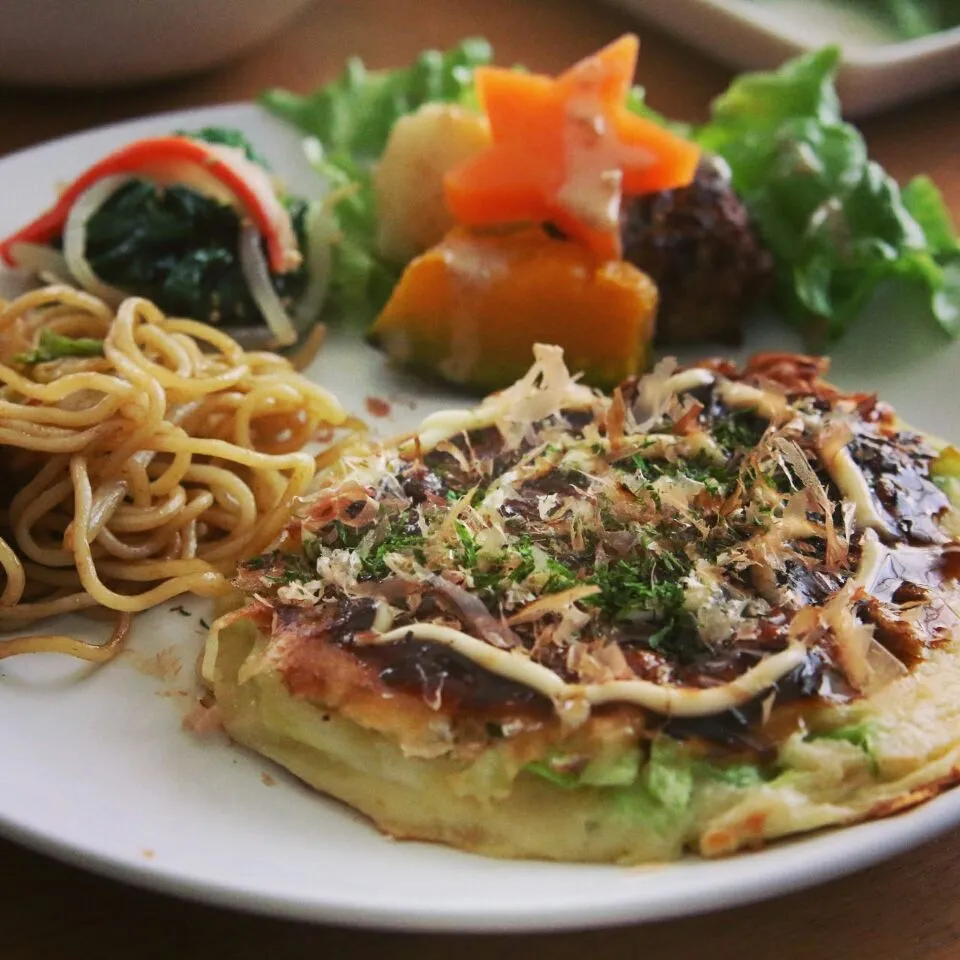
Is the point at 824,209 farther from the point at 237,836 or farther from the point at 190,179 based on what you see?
the point at 237,836

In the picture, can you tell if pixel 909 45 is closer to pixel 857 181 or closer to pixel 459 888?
pixel 857 181

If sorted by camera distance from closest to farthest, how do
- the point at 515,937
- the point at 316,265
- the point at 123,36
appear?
the point at 515,937 → the point at 316,265 → the point at 123,36

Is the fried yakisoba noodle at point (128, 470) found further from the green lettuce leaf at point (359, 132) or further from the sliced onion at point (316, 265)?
the green lettuce leaf at point (359, 132)

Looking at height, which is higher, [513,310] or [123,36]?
[123,36]

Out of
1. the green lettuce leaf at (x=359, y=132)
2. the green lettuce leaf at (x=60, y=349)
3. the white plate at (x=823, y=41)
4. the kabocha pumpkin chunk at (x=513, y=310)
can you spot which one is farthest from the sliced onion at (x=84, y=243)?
the white plate at (x=823, y=41)

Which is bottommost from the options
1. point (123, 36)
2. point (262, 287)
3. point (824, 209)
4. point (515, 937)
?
point (515, 937)

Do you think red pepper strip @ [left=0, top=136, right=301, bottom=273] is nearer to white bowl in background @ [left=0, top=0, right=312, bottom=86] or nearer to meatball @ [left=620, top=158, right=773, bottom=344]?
white bowl in background @ [left=0, top=0, right=312, bottom=86]

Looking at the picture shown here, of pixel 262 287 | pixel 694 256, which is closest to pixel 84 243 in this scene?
pixel 262 287
